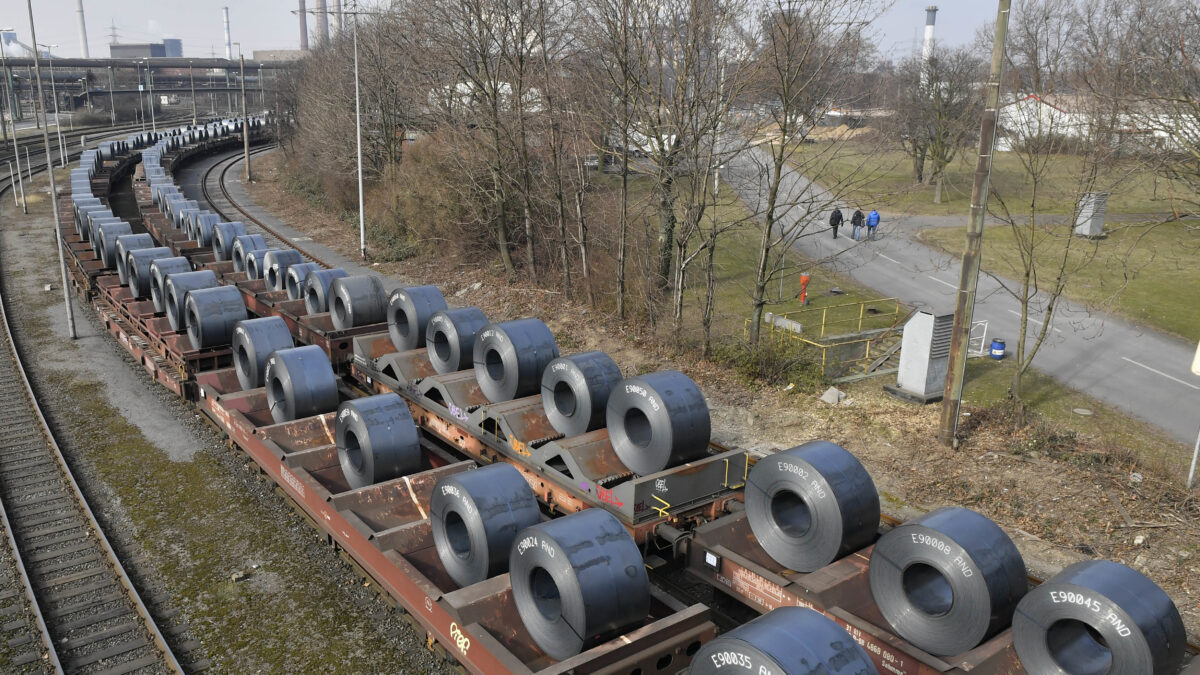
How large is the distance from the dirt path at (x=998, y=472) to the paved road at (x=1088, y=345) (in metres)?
3.15

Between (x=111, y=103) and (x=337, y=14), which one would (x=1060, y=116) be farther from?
(x=111, y=103)

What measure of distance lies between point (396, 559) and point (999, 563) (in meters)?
6.49

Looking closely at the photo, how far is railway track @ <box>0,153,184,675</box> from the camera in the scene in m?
9.55

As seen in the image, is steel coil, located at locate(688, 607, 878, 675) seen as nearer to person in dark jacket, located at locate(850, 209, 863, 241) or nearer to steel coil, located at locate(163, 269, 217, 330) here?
steel coil, located at locate(163, 269, 217, 330)

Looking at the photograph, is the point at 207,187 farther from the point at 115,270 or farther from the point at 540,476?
the point at 540,476

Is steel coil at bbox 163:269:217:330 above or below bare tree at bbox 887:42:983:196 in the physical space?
below

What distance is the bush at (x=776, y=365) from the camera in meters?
18.4

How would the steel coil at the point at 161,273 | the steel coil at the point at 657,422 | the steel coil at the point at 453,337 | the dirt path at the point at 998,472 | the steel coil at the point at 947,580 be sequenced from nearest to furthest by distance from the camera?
the steel coil at the point at 947,580, the steel coil at the point at 657,422, the dirt path at the point at 998,472, the steel coil at the point at 453,337, the steel coil at the point at 161,273

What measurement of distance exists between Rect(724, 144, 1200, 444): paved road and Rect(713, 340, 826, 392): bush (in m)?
2.47

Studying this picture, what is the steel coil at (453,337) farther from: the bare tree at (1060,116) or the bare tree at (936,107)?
the bare tree at (936,107)

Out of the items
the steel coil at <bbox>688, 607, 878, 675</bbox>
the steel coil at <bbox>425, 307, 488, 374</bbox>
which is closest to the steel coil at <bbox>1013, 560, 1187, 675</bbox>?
the steel coil at <bbox>688, 607, 878, 675</bbox>

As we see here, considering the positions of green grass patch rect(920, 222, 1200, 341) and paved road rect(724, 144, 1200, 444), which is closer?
paved road rect(724, 144, 1200, 444)

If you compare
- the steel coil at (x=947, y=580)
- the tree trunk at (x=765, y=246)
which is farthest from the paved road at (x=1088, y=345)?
the steel coil at (x=947, y=580)

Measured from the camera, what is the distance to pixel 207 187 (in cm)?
5391
